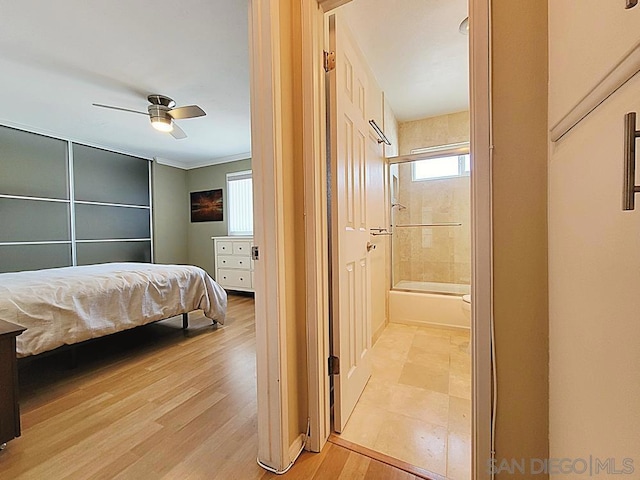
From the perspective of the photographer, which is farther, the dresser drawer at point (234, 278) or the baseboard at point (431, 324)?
the dresser drawer at point (234, 278)

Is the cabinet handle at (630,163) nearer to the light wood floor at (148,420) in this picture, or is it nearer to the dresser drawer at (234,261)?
the light wood floor at (148,420)

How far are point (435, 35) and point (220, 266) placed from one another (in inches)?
169

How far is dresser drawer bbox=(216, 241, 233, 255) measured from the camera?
4702 millimetres

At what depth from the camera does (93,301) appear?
2062 millimetres

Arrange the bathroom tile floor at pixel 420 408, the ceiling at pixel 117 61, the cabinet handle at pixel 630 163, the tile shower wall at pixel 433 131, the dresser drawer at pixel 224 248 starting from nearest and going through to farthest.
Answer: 1. the cabinet handle at pixel 630 163
2. the bathroom tile floor at pixel 420 408
3. the ceiling at pixel 117 61
4. the tile shower wall at pixel 433 131
5. the dresser drawer at pixel 224 248

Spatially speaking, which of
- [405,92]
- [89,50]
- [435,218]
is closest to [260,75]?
[89,50]

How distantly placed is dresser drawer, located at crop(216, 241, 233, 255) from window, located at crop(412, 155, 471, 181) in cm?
310

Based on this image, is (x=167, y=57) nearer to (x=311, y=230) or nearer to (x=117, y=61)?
(x=117, y=61)

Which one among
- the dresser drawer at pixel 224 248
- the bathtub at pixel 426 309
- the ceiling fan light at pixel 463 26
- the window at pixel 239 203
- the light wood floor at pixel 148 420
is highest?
the ceiling fan light at pixel 463 26

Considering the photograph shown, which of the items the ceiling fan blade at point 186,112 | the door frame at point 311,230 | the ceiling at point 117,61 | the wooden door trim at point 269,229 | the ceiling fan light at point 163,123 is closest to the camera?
the door frame at point 311,230

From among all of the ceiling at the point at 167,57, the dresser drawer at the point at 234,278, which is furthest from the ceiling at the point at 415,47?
the dresser drawer at the point at 234,278

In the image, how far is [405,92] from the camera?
9.47 feet

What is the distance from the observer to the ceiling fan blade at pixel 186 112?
2460mm

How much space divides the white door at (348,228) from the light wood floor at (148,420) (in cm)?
Answer: 40
